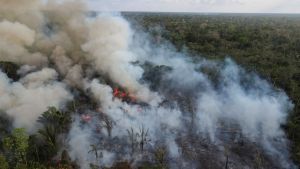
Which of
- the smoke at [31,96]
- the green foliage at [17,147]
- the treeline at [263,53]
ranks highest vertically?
the treeline at [263,53]

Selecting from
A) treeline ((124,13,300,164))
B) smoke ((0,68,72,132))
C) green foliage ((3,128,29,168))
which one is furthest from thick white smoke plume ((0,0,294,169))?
green foliage ((3,128,29,168))

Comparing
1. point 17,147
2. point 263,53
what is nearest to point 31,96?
point 17,147

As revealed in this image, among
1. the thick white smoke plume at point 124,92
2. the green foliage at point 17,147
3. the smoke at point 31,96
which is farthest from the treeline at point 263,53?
the smoke at point 31,96

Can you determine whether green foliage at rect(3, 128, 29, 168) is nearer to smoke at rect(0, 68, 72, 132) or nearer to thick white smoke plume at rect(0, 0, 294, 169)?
thick white smoke plume at rect(0, 0, 294, 169)

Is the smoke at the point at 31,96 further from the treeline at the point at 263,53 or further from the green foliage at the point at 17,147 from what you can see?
the treeline at the point at 263,53

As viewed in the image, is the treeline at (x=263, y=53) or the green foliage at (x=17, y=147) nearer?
the green foliage at (x=17, y=147)

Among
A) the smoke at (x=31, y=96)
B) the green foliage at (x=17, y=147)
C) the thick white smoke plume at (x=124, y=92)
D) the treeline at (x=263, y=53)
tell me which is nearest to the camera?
the green foliage at (x=17, y=147)

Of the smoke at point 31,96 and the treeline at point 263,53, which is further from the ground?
the treeline at point 263,53

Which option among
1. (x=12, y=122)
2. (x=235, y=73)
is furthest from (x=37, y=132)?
(x=235, y=73)

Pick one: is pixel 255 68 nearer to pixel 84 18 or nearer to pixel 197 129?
pixel 197 129
